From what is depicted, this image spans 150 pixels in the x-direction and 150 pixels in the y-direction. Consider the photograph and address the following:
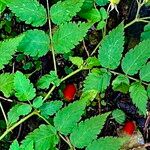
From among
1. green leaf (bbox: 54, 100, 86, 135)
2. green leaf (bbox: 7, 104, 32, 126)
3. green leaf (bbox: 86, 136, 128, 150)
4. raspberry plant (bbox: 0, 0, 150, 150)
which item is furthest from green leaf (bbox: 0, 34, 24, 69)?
green leaf (bbox: 86, 136, 128, 150)

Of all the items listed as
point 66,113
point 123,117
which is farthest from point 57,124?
point 123,117

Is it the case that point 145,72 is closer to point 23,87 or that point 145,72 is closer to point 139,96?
point 139,96

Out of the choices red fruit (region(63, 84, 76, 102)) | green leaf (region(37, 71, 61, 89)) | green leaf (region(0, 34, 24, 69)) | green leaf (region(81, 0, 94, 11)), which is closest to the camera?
green leaf (region(0, 34, 24, 69))

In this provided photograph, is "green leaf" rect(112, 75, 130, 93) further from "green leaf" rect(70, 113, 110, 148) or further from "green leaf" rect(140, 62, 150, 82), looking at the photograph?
"green leaf" rect(70, 113, 110, 148)

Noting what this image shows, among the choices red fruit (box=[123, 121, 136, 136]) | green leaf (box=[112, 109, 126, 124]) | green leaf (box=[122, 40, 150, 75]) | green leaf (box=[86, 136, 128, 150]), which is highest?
green leaf (box=[122, 40, 150, 75])

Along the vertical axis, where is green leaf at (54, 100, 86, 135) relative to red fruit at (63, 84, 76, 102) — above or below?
above

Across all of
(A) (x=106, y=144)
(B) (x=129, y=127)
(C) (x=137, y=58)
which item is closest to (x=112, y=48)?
(C) (x=137, y=58)
